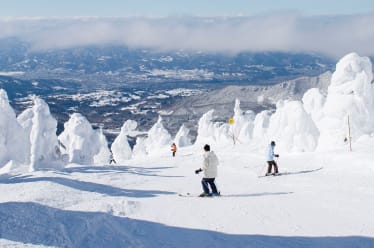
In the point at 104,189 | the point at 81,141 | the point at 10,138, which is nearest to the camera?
the point at 104,189

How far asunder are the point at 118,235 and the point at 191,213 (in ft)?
7.96

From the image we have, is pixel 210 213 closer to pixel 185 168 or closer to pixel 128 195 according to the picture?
pixel 128 195

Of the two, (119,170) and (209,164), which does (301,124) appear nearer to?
(119,170)

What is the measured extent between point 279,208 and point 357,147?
1379 cm

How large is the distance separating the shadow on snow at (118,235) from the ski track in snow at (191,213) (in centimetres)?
2

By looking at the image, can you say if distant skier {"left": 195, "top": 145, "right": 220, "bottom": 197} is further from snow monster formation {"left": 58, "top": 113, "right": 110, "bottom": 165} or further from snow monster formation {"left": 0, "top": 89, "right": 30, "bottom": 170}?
snow monster formation {"left": 58, "top": 113, "right": 110, "bottom": 165}

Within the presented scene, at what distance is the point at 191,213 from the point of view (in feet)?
42.4

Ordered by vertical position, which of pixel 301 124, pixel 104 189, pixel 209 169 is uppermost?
pixel 209 169

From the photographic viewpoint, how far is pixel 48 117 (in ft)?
124

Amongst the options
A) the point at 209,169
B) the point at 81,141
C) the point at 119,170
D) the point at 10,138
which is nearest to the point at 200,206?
the point at 209,169

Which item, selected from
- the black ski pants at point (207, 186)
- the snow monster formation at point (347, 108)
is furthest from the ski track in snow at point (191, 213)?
the snow monster formation at point (347, 108)

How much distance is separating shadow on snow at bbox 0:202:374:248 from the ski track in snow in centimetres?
2

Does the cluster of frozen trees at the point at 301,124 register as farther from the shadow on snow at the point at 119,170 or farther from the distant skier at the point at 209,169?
the distant skier at the point at 209,169

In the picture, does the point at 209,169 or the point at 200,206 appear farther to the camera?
the point at 209,169
